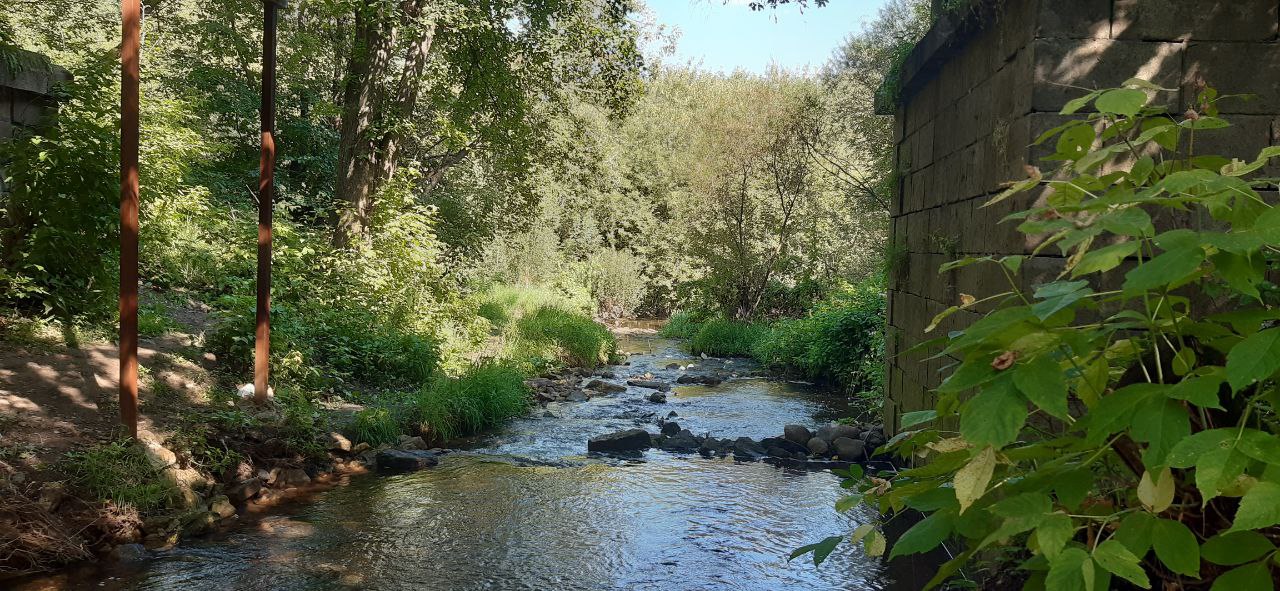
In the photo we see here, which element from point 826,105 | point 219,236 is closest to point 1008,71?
point 219,236

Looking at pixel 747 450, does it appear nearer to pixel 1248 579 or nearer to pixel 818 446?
pixel 818 446

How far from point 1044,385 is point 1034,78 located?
2.82 m

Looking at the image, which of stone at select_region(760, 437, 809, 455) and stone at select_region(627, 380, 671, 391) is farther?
stone at select_region(627, 380, 671, 391)

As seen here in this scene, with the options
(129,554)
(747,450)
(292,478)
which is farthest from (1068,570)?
(747,450)

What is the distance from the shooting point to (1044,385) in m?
1.35

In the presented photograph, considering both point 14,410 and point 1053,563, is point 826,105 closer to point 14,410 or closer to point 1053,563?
point 14,410

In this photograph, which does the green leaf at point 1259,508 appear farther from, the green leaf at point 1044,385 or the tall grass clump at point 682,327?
the tall grass clump at point 682,327

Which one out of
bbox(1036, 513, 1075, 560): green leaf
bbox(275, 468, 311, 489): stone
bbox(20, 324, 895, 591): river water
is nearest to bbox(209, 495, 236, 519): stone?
bbox(20, 324, 895, 591): river water

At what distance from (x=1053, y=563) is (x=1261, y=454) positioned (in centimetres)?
34

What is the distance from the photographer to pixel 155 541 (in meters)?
5.07

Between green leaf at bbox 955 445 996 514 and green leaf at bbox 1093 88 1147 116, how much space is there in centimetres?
66

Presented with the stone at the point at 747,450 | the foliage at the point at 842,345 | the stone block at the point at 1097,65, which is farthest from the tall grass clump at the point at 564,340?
the stone block at the point at 1097,65

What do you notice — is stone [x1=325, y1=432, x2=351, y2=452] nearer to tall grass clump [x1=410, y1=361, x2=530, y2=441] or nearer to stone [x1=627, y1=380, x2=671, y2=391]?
tall grass clump [x1=410, y1=361, x2=530, y2=441]

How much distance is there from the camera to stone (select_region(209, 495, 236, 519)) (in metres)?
5.68
